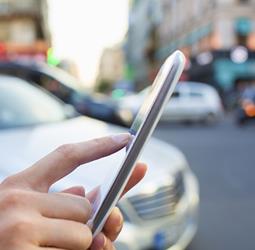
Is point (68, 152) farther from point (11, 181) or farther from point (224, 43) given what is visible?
→ point (224, 43)

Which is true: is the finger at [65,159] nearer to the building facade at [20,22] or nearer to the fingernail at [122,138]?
the fingernail at [122,138]

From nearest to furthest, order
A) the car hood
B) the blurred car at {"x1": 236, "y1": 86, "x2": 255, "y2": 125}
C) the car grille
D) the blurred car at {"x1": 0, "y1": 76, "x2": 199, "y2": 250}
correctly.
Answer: the car hood, the blurred car at {"x1": 0, "y1": 76, "x2": 199, "y2": 250}, the car grille, the blurred car at {"x1": 236, "y1": 86, "x2": 255, "y2": 125}

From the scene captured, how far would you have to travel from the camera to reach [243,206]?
5797mm

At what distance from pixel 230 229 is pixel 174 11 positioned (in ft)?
146

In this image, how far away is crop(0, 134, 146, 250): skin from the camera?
0.86m

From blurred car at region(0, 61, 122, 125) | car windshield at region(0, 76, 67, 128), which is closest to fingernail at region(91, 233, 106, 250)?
car windshield at region(0, 76, 67, 128)

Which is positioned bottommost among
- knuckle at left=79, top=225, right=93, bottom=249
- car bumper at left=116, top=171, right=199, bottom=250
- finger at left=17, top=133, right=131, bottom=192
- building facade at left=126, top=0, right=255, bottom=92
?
building facade at left=126, top=0, right=255, bottom=92

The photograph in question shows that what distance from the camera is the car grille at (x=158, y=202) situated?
10.2 ft

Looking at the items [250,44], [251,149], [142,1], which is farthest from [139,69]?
[251,149]

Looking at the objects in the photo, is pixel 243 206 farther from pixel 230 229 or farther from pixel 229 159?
pixel 229 159

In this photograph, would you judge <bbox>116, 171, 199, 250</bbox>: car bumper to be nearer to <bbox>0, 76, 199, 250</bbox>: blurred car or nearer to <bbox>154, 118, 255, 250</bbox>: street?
<bbox>0, 76, 199, 250</bbox>: blurred car

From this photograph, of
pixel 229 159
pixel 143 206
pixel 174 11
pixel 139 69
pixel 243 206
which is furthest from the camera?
pixel 139 69

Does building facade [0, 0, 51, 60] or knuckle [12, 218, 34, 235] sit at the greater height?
knuckle [12, 218, 34, 235]

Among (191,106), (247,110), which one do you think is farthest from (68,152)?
(191,106)
